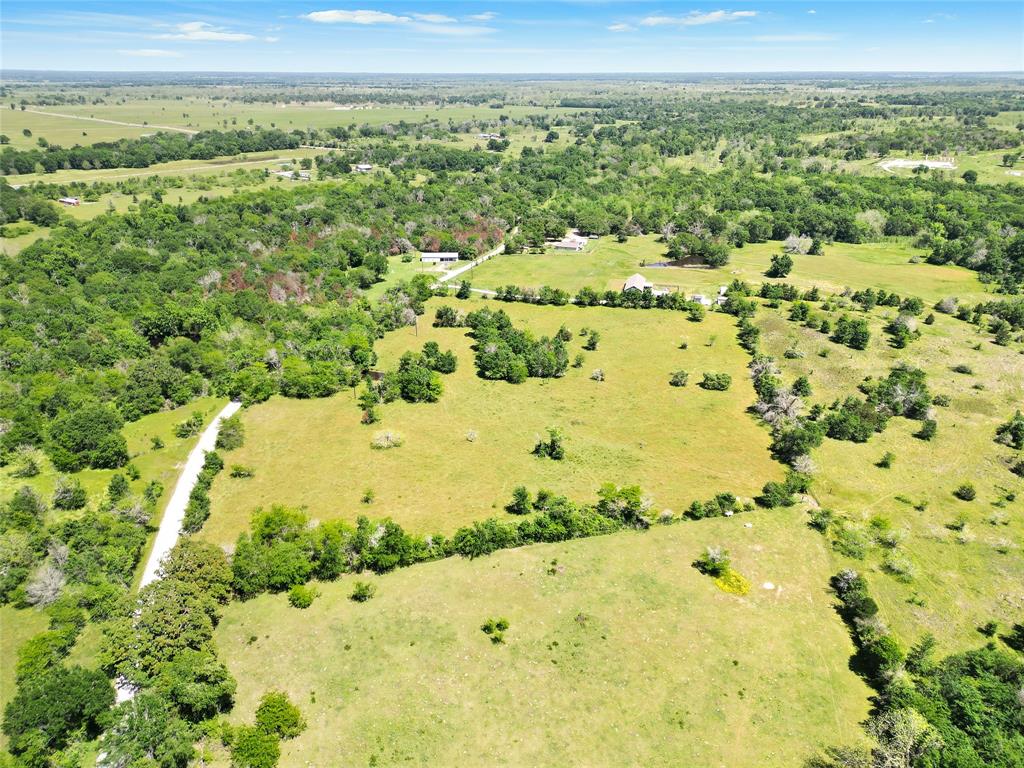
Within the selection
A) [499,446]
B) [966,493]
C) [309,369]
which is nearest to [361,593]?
[499,446]

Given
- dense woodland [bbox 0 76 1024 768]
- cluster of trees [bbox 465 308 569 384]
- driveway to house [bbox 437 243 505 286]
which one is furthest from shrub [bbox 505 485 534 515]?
driveway to house [bbox 437 243 505 286]

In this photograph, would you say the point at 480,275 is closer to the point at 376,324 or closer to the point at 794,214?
the point at 376,324

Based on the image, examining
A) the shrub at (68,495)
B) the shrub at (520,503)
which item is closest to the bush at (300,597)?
the shrub at (520,503)

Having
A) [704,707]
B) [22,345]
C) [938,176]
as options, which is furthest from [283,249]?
[938,176]

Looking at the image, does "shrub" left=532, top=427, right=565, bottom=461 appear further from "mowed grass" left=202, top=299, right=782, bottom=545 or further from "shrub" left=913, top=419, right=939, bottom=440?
"shrub" left=913, top=419, right=939, bottom=440

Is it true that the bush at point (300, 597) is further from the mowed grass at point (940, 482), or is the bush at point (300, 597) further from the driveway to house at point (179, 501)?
the mowed grass at point (940, 482)

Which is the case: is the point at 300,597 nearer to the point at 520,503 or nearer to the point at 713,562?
the point at 520,503
